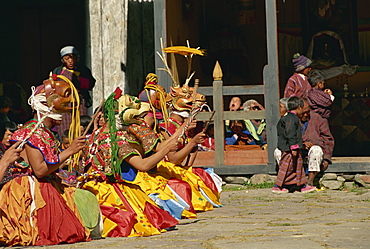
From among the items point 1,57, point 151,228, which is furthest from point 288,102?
point 1,57

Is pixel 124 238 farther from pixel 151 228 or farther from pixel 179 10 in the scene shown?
pixel 179 10

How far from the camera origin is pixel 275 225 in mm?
7203

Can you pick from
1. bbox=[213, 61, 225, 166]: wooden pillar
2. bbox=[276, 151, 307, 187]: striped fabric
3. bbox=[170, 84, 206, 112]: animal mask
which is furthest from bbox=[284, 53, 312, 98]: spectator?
bbox=[170, 84, 206, 112]: animal mask

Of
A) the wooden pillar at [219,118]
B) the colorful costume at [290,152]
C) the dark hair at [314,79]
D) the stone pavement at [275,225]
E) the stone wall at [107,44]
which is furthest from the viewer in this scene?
the stone wall at [107,44]

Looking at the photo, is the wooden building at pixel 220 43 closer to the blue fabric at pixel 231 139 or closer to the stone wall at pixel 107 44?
the stone wall at pixel 107 44

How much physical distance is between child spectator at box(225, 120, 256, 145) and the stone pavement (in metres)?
1.79

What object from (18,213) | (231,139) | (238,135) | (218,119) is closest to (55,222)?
(18,213)

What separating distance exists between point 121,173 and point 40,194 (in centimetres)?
87

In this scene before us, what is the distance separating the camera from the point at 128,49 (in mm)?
→ 11922

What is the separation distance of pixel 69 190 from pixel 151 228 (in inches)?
30.6

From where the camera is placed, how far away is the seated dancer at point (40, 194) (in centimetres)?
626

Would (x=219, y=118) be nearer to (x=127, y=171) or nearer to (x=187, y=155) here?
(x=187, y=155)

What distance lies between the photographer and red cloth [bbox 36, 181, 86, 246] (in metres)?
6.31

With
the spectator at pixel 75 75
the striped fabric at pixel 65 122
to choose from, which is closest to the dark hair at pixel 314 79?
the spectator at pixel 75 75
